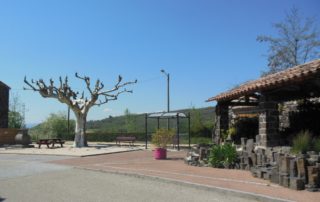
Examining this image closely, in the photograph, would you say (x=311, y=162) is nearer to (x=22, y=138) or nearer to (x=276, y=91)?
(x=276, y=91)

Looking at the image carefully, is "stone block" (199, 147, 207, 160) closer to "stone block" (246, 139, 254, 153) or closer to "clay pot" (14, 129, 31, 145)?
"stone block" (246, 139, 254, 153)

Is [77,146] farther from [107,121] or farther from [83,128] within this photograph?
[107,121]

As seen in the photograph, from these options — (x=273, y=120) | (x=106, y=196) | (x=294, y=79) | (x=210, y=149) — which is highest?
(x=294, y=79)

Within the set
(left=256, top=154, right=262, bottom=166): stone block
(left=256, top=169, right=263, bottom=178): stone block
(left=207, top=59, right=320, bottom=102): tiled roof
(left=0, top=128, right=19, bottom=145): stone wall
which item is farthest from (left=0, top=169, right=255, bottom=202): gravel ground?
(left=0, top=128, right=19, bottom=145): stone wall

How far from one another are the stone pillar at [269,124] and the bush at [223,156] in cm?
101

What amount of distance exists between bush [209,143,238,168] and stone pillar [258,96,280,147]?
1.01m

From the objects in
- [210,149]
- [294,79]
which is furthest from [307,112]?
[294,79]

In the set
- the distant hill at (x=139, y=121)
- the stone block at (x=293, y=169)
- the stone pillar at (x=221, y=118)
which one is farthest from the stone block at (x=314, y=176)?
the distant hill at (x=139, y=121)

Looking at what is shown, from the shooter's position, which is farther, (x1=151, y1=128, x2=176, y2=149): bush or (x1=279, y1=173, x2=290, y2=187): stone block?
(x1=151, y1=128, x2=176, y2=149): bush

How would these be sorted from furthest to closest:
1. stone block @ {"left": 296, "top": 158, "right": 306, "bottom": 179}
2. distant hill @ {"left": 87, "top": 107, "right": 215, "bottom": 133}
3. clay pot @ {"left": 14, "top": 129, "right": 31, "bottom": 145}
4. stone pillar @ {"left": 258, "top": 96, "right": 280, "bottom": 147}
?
distant hill @ {"left": 87, "top": 107, "right": 215, "bottom": 133}
clay pot @ {"left": 14, "top": 129, "right": 31, "bottom": 145}
stone pillar @ {"left": 258, "top": 96, "right": 280, "bottom": 147}
stone block @ {"left": 296, "top": 158, "right": 306, "bottom": 179}

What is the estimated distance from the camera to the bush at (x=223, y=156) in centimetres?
1345

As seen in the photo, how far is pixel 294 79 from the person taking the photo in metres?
11.1

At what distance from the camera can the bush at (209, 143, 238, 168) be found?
44.1ft

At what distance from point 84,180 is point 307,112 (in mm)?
9082
